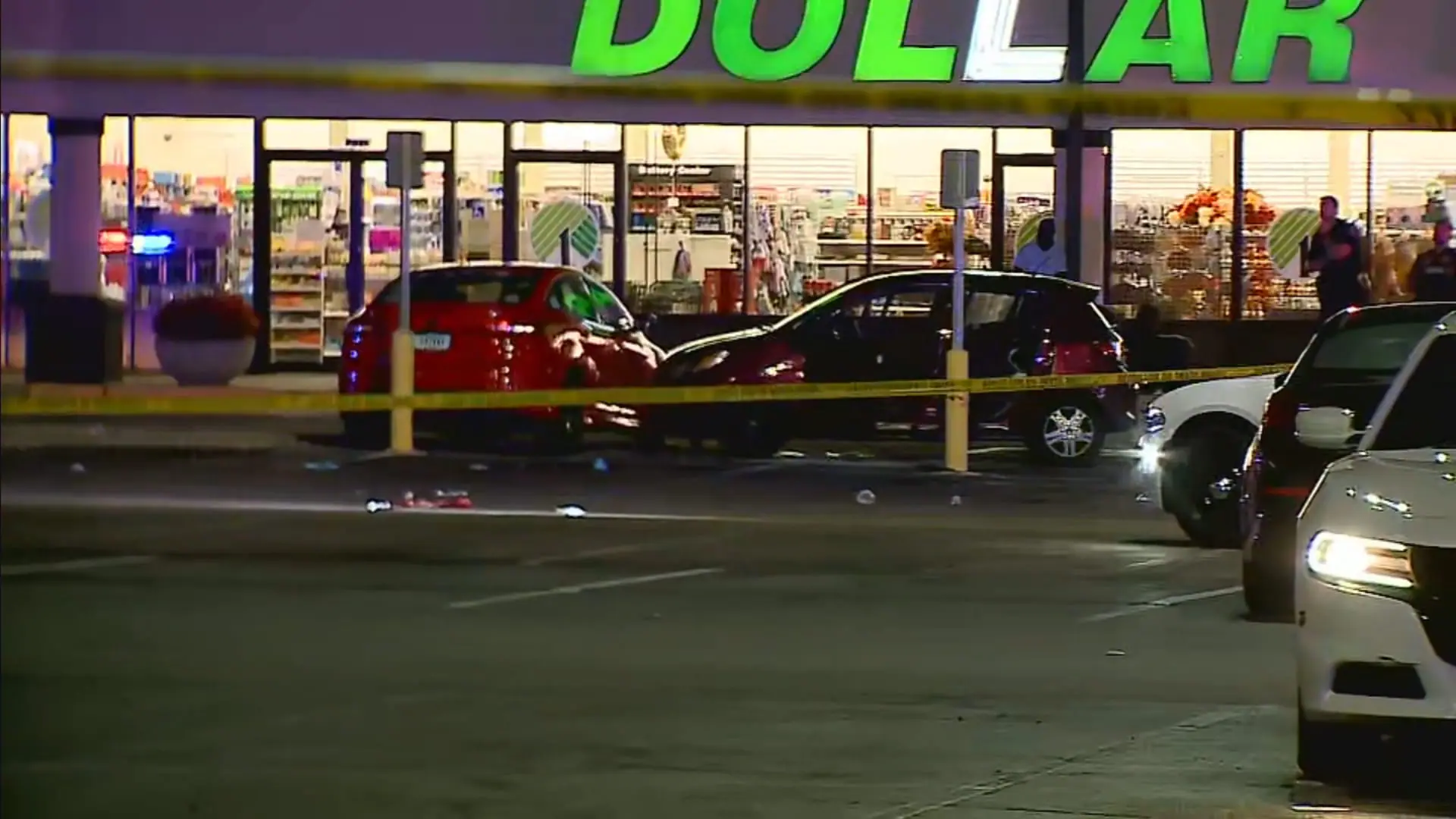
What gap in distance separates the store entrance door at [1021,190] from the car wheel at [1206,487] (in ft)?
43.6

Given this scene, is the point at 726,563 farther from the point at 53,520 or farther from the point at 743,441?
the point at 743,441

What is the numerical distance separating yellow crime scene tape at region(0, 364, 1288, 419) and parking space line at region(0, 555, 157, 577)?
101 inches

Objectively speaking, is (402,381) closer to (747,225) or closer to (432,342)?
(432,342)

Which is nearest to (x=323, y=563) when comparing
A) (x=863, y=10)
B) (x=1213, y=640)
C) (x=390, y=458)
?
(x=1213, y=640)

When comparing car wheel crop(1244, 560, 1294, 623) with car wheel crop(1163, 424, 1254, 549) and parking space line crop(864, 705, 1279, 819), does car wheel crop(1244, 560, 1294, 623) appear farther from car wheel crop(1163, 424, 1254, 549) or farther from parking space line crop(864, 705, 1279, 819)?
car wheel crop(1163, 424, 1254, 549)

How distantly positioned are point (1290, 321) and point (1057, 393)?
7.76m

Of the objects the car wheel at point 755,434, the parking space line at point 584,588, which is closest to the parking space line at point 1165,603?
the parking space line at point 584,588

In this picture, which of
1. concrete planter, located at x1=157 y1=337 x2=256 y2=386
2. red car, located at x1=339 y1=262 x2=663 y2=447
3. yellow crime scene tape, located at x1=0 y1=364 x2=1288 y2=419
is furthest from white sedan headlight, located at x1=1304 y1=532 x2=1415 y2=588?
concrete planter, located at x1=157 y1=337 x2=256 y2=386

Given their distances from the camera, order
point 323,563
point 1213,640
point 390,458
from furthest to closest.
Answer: point 390,458, point 323,563, point 1213,640

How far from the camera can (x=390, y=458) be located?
70.3 feet

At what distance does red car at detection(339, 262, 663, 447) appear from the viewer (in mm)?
21453

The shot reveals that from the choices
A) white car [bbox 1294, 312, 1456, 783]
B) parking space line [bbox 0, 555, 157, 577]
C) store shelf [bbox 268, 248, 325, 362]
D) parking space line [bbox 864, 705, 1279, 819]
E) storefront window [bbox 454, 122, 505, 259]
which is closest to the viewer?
white car [bbox 1294, 312, 1456, 783]

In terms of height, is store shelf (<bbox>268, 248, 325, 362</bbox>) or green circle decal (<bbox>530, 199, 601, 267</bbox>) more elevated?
green circle decal (<bbox>530, 199, 601, 267</bbox>)

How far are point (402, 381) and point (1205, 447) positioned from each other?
7.99 metres
